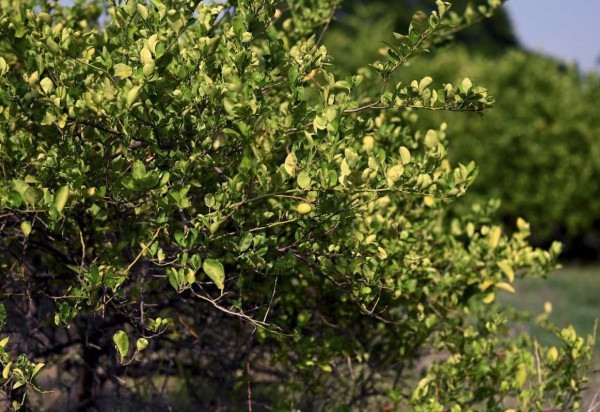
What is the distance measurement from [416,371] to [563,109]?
992 centimetres

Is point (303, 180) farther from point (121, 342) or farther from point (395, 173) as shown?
point (121, 342)

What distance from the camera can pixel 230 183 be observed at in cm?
237

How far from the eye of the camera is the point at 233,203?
2451 millimetres

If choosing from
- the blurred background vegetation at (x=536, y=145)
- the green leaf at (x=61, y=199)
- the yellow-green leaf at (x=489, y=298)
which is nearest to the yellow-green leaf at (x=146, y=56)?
the green leaf at (x=61, y=199)

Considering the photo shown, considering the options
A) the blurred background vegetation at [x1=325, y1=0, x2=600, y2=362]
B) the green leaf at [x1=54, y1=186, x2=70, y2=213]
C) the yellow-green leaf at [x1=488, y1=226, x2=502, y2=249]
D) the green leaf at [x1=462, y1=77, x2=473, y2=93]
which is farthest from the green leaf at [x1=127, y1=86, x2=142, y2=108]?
the blurred background vegetation at [x1=325, y1=0, x2=600, y2=362]

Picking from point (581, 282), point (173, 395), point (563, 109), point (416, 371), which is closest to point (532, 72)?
point (563, 109)

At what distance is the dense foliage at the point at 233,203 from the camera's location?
2.38 meters

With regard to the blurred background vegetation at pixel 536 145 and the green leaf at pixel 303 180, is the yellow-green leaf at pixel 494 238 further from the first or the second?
the blurred background vegetation at pixel 536 145

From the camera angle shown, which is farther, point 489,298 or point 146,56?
point 489,298

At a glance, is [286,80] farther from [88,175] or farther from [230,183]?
[88,175]

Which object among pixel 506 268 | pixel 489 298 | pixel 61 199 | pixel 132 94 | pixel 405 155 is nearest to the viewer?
pixel 132 94

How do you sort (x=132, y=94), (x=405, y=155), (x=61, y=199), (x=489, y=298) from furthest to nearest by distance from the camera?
(x=489, y=298)
(x=405, y=155)
(x=61, y=199)
(x=132, y=94)

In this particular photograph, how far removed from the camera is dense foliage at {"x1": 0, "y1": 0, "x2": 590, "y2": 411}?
2.38m

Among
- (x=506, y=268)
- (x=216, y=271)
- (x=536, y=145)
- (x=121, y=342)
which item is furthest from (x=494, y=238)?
(x=536, y=145)
